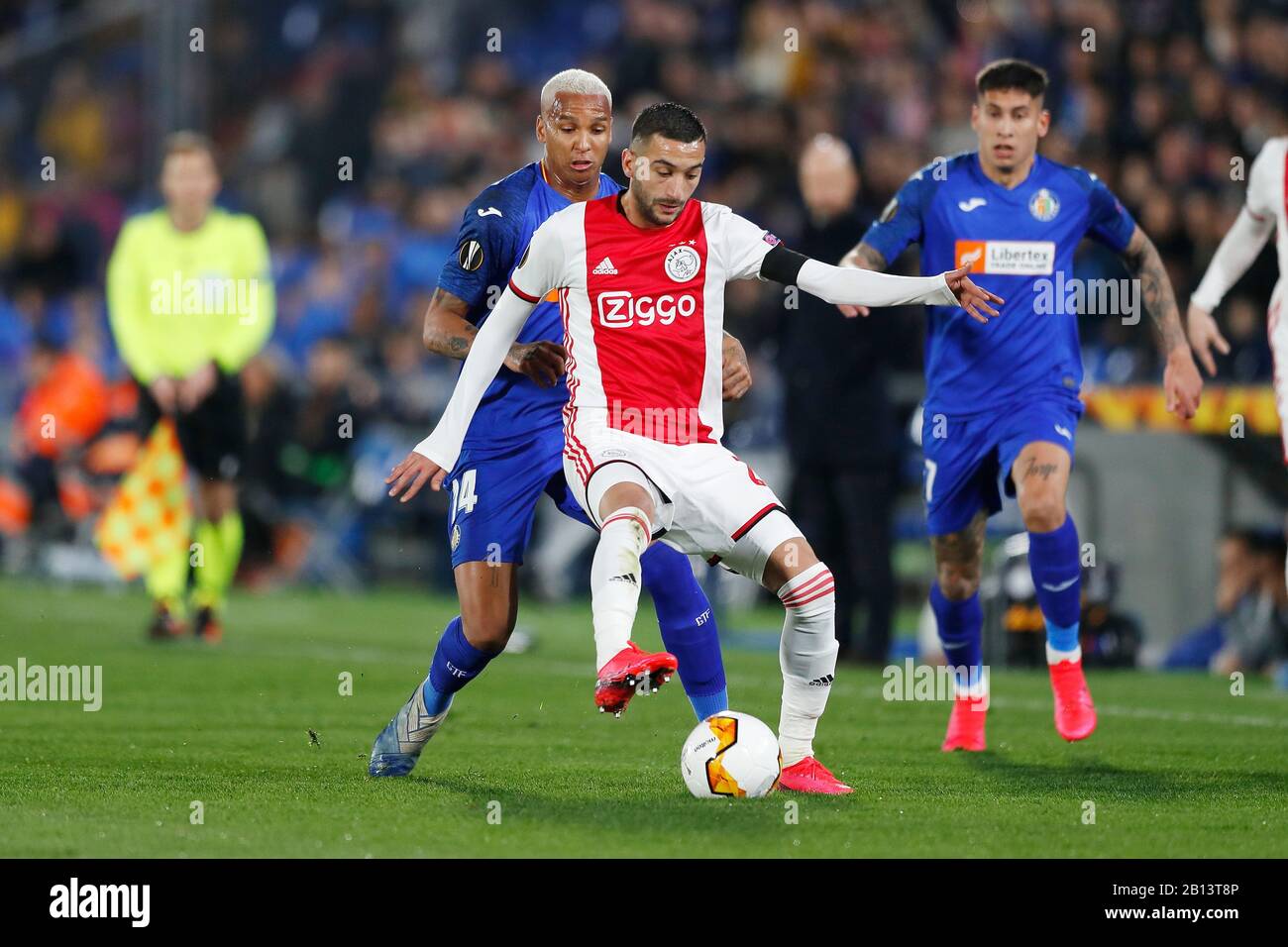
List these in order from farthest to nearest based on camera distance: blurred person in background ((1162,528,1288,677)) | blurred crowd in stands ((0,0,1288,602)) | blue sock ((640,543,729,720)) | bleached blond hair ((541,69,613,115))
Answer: blurred crowd in stands ((0,0,1288,602)) → blurred person in background ((1162,528,1288,677)) → bleached blond hair ((541,69,613,115)) → blue sock ((640,543,729,720))

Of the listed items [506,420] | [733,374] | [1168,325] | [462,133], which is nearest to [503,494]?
[506,420]

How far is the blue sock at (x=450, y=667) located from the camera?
6668 millimetres

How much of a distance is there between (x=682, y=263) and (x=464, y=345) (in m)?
0.83

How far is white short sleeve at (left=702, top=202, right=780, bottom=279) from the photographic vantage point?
249 inches

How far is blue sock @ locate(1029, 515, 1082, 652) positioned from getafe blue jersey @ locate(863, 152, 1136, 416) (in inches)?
22.3

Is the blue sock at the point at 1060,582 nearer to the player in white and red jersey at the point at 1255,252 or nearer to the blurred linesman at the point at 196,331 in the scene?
the player in white and red jersey at the point at 1255,252

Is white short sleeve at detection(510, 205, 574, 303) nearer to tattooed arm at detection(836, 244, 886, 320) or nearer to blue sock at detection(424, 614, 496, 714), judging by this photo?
blue sock at detection(424, 614, 496, 714)

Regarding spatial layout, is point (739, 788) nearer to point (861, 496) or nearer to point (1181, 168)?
point (861, 496)

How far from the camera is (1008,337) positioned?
7.80m

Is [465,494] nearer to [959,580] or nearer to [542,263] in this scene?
[542,263]

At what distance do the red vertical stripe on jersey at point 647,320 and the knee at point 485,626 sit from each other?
798 mm

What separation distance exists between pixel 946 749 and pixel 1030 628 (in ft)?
13.5

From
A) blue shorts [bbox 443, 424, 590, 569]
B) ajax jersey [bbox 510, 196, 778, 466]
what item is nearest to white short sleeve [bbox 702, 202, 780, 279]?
ajax jersey [bbox 510, 196, 778, 466]
